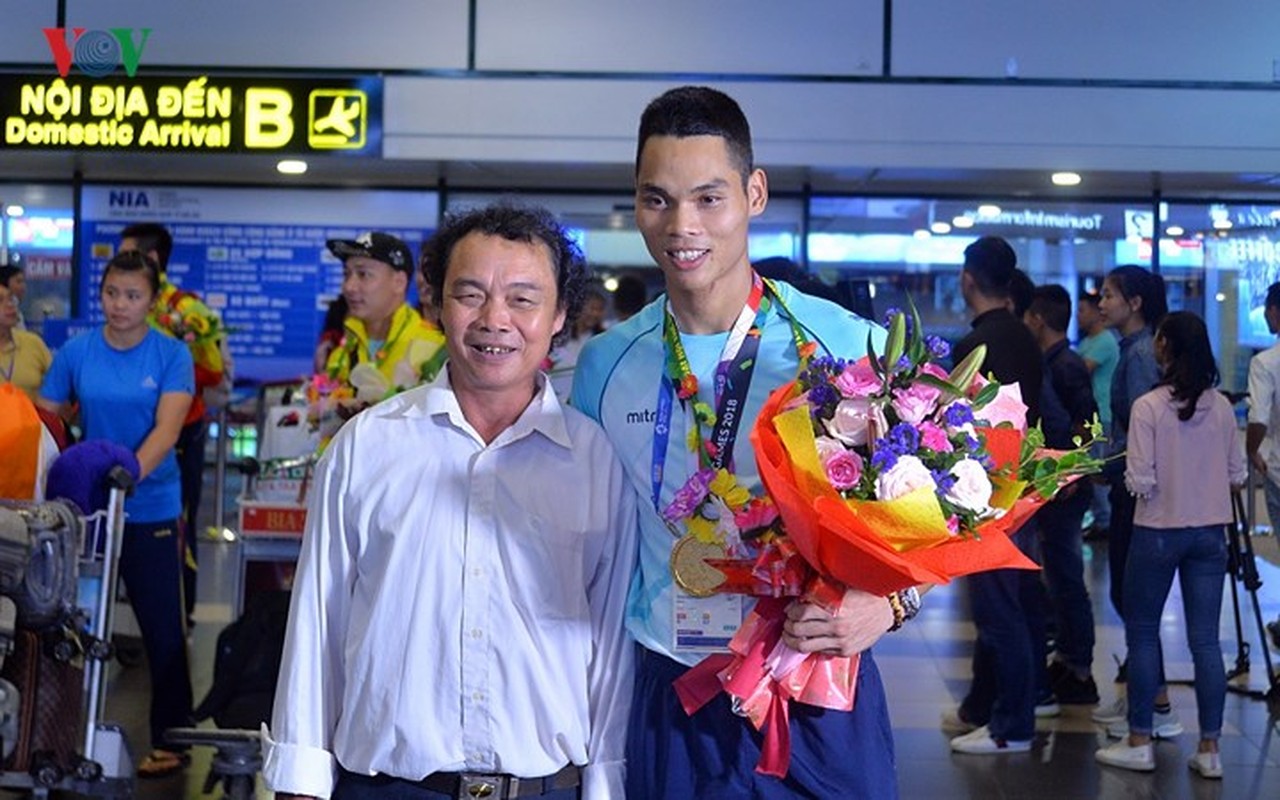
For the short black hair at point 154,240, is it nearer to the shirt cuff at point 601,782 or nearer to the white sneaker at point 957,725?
Result: the white sneaker at point 957,725

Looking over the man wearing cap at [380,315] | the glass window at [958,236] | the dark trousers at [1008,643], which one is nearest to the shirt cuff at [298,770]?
the man wearing cap at [380,315]

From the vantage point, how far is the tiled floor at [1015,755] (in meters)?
5.97

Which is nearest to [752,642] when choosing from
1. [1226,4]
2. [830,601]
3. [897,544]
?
[830,601]

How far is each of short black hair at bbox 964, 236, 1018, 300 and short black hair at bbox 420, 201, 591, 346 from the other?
3.79 m

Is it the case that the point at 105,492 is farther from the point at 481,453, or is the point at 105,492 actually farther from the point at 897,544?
the point at 897,544

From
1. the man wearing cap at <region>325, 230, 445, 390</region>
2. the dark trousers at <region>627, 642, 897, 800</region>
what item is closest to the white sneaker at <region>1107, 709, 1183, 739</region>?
the man wearing cap at <region>325, 230, 445, 390</region>

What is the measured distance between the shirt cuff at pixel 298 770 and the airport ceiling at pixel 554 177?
814cm

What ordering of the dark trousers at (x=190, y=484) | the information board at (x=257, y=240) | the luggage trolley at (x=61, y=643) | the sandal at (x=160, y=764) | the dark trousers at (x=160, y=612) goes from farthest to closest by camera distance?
1. the information board at (x=257, y=240)
2. the dark trousers at (x=190, y=484)
3. the sandal at (x=160, y=764)
4. the dark trousers at (x=160, y=612)
5. the luggage trolley at (x=61, y=643)

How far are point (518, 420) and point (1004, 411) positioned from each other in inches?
29.0

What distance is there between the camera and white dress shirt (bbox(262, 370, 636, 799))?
2.57 metres

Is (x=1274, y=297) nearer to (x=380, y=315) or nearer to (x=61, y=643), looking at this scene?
(x=380, y=315)

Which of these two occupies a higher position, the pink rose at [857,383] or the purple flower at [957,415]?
the pink rose at [857,383]

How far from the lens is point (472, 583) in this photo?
8.48ft

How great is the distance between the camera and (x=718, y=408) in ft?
8.90
